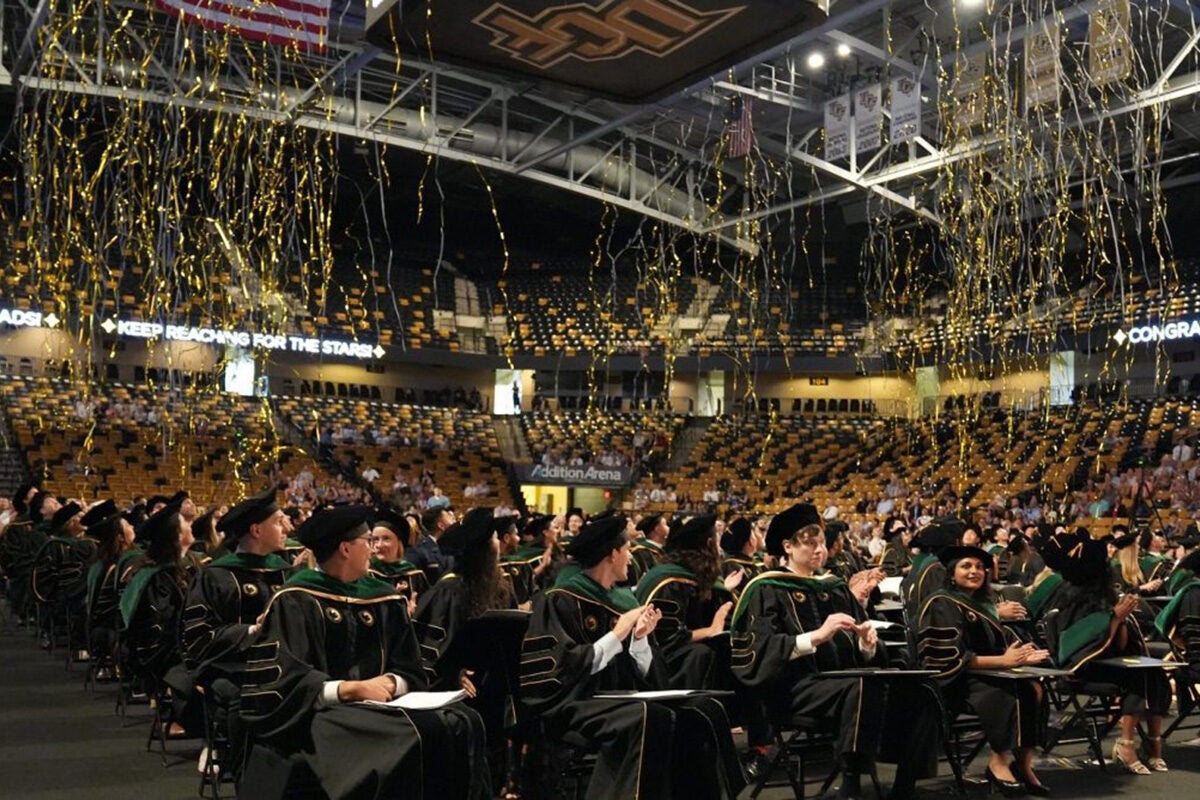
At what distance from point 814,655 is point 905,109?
14930mm

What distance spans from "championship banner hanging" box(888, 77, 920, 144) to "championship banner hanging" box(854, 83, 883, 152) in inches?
22.7

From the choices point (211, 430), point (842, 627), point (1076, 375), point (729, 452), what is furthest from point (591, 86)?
point (1076, 375)

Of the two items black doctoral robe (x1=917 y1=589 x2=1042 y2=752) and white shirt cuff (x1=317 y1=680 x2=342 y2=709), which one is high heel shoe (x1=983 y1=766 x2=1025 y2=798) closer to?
black doctoral robe (x1=917 y1=589 x2=1042 y2=752)

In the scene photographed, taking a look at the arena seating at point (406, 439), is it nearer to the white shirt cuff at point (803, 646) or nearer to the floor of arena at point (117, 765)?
the floor of arena at point (117, 765)

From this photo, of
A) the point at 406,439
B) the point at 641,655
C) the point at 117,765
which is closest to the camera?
the point at 641,655

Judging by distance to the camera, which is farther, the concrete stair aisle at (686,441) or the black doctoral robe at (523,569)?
the concrete stair aisle at (686,441)

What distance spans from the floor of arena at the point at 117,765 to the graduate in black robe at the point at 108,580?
51 cm

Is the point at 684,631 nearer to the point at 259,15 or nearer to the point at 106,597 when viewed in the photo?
the point at 106,597

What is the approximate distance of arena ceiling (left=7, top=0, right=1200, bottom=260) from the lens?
1853cm

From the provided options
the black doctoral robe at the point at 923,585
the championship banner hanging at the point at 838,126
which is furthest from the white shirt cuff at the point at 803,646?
the championship banner hanging at the point at 838,126

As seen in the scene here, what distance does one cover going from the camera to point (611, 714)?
4707 millimetres

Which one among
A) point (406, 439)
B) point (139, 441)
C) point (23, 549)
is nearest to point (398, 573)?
point (23, 549)

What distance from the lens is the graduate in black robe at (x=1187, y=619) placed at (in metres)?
7.59

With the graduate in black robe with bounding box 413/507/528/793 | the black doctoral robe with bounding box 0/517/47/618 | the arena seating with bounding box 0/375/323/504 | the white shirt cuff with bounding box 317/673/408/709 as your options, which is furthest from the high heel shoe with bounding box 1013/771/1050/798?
the arena seating with bounding box 0/375/323/504
